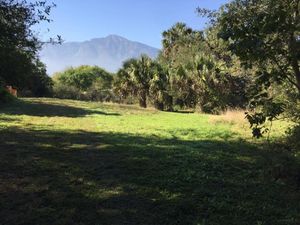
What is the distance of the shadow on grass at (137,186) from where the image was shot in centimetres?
518

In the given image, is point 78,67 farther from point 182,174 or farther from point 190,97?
point 182,174

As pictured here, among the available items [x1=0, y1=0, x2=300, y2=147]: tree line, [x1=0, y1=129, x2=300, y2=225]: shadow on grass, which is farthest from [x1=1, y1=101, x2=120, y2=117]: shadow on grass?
[x1=0, y1=129, x2=300, y2=225]: shadow on grass

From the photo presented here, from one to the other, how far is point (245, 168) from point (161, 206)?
9.54 ft

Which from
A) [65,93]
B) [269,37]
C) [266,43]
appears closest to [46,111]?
[269,37]

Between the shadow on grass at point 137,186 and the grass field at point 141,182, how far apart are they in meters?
0.01

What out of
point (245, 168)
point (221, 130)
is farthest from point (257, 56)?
point (221, 130)

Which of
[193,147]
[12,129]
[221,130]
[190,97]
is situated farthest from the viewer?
[190,97]

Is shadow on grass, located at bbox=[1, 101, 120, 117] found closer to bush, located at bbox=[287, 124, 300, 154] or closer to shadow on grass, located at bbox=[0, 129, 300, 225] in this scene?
shadow on grass, located at bbox=[0, 129, 300, 225]

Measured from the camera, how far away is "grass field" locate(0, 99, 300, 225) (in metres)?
5.20

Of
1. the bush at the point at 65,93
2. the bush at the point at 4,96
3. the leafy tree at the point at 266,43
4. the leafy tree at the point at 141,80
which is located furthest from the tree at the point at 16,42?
the bush at the point at 65,93

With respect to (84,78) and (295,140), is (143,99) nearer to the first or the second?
(295,140)

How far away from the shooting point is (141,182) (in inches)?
260

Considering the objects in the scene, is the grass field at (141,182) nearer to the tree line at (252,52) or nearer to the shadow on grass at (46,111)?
the tree line at (252,52)

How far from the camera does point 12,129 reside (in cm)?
1224
